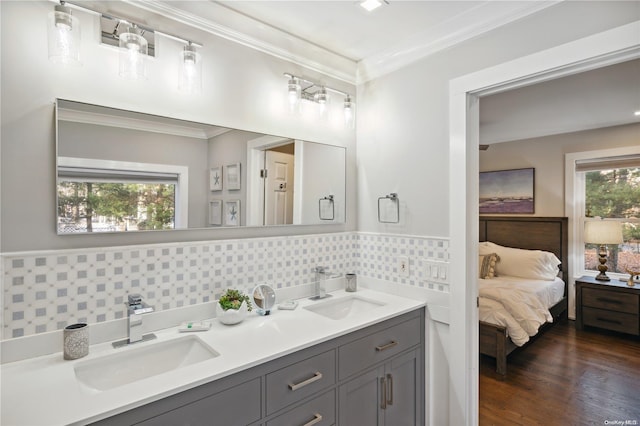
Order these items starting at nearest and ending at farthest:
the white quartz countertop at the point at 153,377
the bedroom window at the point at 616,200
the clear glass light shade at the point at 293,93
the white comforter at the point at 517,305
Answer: the white quartz countertop at the point at 153,377
the clear glass light shade at the point at 293,93
the white comforter at the point at 517,305
the bedroom window at the point at 616,200

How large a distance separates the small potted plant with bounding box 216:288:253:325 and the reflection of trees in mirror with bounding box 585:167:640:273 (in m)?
4.49

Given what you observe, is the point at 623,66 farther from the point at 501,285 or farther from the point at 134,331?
the point at 134,331

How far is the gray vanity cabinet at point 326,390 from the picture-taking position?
44.6 inches

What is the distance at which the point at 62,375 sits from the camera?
1173 millimetres

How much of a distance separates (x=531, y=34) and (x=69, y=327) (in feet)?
7.94

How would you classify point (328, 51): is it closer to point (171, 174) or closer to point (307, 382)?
point (171, 174)

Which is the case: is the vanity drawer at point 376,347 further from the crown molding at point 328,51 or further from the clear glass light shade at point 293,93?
the crown molding at point 328,51

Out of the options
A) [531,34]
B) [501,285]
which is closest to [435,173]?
[531,34]

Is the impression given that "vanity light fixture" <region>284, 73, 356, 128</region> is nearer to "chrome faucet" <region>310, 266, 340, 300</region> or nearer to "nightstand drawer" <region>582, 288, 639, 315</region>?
"chrome faucet" <region>310, 266, 340, 300</region>

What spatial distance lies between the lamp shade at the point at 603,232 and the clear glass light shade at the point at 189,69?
4433mm

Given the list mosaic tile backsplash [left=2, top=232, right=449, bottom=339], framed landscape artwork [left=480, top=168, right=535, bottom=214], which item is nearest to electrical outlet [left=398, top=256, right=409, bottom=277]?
mosaic tile backsplash [left=2, top=232, right=449, bottom=339]

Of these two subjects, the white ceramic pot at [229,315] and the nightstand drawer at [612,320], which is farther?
the nightstand drawer at [612,320]

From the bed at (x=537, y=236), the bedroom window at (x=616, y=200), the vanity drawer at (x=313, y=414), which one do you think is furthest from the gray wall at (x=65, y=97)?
the bedroom window at (x=616, y=200)

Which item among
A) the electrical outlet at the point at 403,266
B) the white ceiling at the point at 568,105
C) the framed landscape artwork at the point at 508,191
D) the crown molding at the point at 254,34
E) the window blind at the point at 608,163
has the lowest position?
the electrical outlet at the point at 403,266
